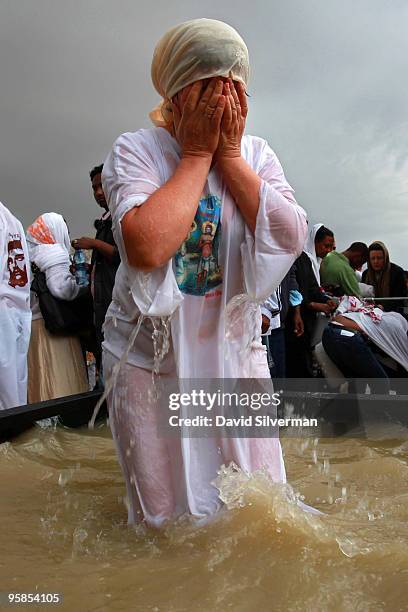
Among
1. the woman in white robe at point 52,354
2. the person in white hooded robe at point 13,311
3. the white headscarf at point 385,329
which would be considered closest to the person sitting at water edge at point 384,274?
the white headscarf at point 385,329

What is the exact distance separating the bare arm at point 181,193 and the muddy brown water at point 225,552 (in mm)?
749

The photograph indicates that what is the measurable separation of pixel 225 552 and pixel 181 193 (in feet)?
3.28

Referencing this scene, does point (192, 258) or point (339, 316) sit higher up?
point (192, 258)

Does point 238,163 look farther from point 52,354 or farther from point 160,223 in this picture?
point 52,354

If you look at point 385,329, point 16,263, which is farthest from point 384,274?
point 16,263

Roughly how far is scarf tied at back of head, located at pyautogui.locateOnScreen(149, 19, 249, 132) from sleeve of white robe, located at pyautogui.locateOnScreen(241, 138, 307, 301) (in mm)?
351

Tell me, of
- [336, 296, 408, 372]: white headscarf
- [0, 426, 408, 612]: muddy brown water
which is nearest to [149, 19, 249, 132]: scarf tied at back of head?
[0, 426, 408, 612]: muddy brown water

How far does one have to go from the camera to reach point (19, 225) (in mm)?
4309

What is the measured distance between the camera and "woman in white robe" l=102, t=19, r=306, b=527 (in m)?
1.71

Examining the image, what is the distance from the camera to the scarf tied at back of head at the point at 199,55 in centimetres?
171

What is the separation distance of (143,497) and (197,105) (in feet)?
3.94

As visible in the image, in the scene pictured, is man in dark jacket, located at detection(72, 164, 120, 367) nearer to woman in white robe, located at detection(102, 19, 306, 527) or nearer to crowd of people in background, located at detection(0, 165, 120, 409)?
crowd of people in background, located at detection(0, 165, 120, 409)

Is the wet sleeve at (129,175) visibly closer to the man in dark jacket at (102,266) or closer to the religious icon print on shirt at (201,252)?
the religious icon print on shirt at (201,252)

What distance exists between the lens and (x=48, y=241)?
4996 mm
